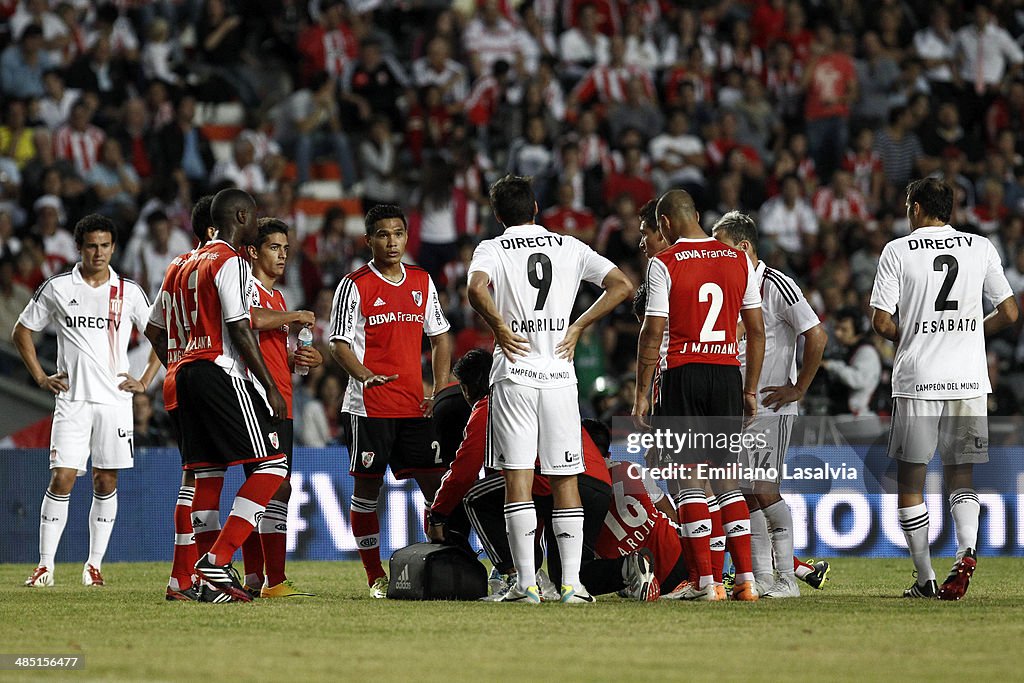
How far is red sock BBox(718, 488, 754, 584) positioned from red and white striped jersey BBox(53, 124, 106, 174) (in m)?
12.5

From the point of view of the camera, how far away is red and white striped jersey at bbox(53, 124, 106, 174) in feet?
63.5

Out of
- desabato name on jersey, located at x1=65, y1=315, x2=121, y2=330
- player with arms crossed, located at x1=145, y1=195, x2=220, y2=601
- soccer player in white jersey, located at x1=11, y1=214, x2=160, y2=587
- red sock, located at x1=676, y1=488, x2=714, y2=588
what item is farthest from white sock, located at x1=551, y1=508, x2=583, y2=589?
desabato name on jersey, located at x1=65, y1=315, x2=121, y2=330

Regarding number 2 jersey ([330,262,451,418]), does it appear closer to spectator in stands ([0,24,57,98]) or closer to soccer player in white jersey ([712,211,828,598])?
soccer player in white jersey ([712,211,828,598])

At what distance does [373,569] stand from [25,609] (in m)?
2.36

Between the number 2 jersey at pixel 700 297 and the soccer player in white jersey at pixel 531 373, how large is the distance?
0.86ft

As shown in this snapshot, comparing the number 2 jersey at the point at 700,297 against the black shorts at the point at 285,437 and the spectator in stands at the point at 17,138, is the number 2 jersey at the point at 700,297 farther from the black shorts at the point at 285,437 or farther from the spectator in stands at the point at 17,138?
the spectator in stands at the point at 17,138

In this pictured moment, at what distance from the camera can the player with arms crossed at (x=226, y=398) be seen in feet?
30.4

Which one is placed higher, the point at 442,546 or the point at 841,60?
the point at 841,60

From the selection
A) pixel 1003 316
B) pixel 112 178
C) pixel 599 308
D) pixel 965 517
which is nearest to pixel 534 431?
pixel 599 308

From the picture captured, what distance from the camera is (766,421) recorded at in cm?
1006

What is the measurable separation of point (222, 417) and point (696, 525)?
2.96 meters

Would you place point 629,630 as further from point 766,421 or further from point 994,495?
point 994,495

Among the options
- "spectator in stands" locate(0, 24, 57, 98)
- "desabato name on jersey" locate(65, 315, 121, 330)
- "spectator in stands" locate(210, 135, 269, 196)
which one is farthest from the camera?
"spectator in stands" locate(0, 24, 57, 98)

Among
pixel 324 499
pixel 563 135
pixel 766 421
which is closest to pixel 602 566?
pixel 766 421
